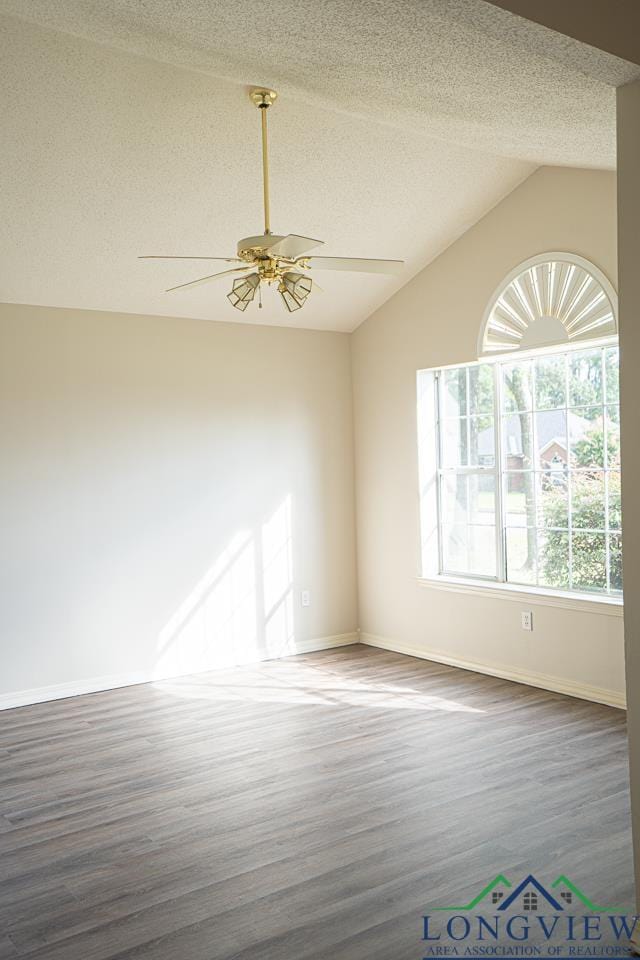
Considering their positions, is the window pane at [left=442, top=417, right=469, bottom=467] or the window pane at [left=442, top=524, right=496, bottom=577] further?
the window pane at [left=442, top=417, right=469, bottom=467]

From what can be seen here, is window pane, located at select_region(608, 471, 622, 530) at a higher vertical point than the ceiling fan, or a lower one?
lower

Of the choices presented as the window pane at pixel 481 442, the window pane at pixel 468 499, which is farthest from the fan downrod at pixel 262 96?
the window pane at pixel 468 499

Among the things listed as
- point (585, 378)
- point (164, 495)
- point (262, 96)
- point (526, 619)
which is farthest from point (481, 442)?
point (262, 96)

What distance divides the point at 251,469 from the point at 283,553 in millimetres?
707

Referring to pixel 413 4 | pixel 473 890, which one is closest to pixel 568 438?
pixel 473 890

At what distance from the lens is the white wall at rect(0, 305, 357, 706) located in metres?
5.50

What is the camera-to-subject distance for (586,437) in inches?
205

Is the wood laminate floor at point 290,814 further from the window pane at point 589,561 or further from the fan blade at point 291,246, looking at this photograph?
the fan blade at point 291,246

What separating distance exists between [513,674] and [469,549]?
962 millimetres

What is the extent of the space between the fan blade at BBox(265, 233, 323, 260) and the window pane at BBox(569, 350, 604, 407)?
241 centimetres

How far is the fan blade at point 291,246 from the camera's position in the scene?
333 cm

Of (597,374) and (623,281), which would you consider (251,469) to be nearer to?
(597,374)

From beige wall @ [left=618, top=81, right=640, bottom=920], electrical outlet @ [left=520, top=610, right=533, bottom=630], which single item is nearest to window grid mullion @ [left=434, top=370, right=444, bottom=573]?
electrical outlet @ [left=520, top=610, right=533, bottom=630]

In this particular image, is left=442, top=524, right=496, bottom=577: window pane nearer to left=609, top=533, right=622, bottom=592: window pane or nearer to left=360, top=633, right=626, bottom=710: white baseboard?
left=360, top=633, right=626, bottom=710: white baseboard
